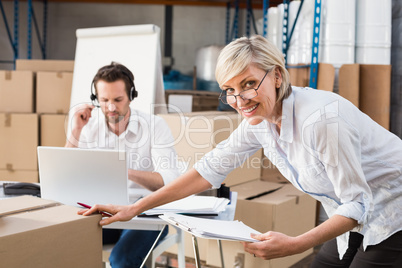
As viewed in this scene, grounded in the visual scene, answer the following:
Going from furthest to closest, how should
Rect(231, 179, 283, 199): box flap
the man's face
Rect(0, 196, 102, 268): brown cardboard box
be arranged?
Rect(231, 179, 283, 199): box flap, the man's face, Rect(0, 196, 102, 268): brown cardboard box

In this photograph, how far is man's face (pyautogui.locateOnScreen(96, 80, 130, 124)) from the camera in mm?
2006

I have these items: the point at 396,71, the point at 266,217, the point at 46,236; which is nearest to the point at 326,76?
the point at 396,71

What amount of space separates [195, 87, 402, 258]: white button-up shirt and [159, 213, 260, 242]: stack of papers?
0.67 feet

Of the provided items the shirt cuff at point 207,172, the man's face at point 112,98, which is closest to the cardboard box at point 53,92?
the man's face at point 112,98

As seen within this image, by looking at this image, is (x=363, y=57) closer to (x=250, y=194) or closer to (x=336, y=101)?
(x=250, y=194)

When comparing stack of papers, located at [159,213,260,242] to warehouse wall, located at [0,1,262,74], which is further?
warehouse wall, located at [0,1,262,74]

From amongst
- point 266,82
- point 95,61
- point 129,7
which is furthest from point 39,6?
point 266,82

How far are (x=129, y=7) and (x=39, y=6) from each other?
1.30 metres

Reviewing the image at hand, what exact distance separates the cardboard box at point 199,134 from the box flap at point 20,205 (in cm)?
128

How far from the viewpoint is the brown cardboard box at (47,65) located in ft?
12.3

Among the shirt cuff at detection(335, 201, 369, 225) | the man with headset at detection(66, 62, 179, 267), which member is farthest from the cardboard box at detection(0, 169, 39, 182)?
the shirt cuff at detection(335, 201, 369, 225)

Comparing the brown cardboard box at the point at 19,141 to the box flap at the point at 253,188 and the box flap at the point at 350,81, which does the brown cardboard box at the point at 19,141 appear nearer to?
the box flap at the point at 253,188

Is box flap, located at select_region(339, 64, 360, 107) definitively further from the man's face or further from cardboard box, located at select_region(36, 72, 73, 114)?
cardboard box, located at select_region(36, 72, 73, 114)

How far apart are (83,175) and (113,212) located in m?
0.25
